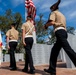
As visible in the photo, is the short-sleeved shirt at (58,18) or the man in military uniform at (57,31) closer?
the man in military uniform at (57,31)

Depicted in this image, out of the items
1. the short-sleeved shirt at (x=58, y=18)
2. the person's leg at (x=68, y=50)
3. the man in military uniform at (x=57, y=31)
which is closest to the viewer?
the person's leg at (x=68, y=50)

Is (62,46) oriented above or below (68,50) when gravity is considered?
above

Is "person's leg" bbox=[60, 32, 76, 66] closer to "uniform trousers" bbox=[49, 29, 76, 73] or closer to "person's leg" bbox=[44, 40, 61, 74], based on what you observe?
"uniform trousers" bbox=[49, 29, 76, 73]

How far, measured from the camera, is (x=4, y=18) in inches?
1628

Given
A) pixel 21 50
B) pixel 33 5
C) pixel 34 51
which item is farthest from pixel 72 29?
pixel 34 51

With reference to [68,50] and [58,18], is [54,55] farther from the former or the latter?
[58,18]

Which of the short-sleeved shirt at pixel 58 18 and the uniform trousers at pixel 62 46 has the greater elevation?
the short-sleeved shirt at pixel 58 18

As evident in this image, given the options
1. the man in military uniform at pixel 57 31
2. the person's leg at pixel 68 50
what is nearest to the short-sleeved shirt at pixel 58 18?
the man in military uniform at pixel 57 31

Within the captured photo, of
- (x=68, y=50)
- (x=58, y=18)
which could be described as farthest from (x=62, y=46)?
(x=58, y=18)

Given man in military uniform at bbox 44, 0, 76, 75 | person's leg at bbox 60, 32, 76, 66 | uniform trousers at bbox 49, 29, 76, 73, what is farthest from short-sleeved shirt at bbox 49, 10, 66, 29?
person's leg at bbox 60, 32, 76, 66

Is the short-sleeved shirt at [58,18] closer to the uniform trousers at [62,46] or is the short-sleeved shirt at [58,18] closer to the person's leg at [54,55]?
the uniform trousers at [62,46]

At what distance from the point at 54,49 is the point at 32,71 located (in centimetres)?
113

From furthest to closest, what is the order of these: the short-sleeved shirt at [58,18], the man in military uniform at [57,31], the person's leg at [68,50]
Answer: the short-sleeved shirt at [58,18]
the man in military uniform at [57,31]
the person's leg at [68,50]

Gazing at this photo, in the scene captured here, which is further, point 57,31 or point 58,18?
point 58,18
